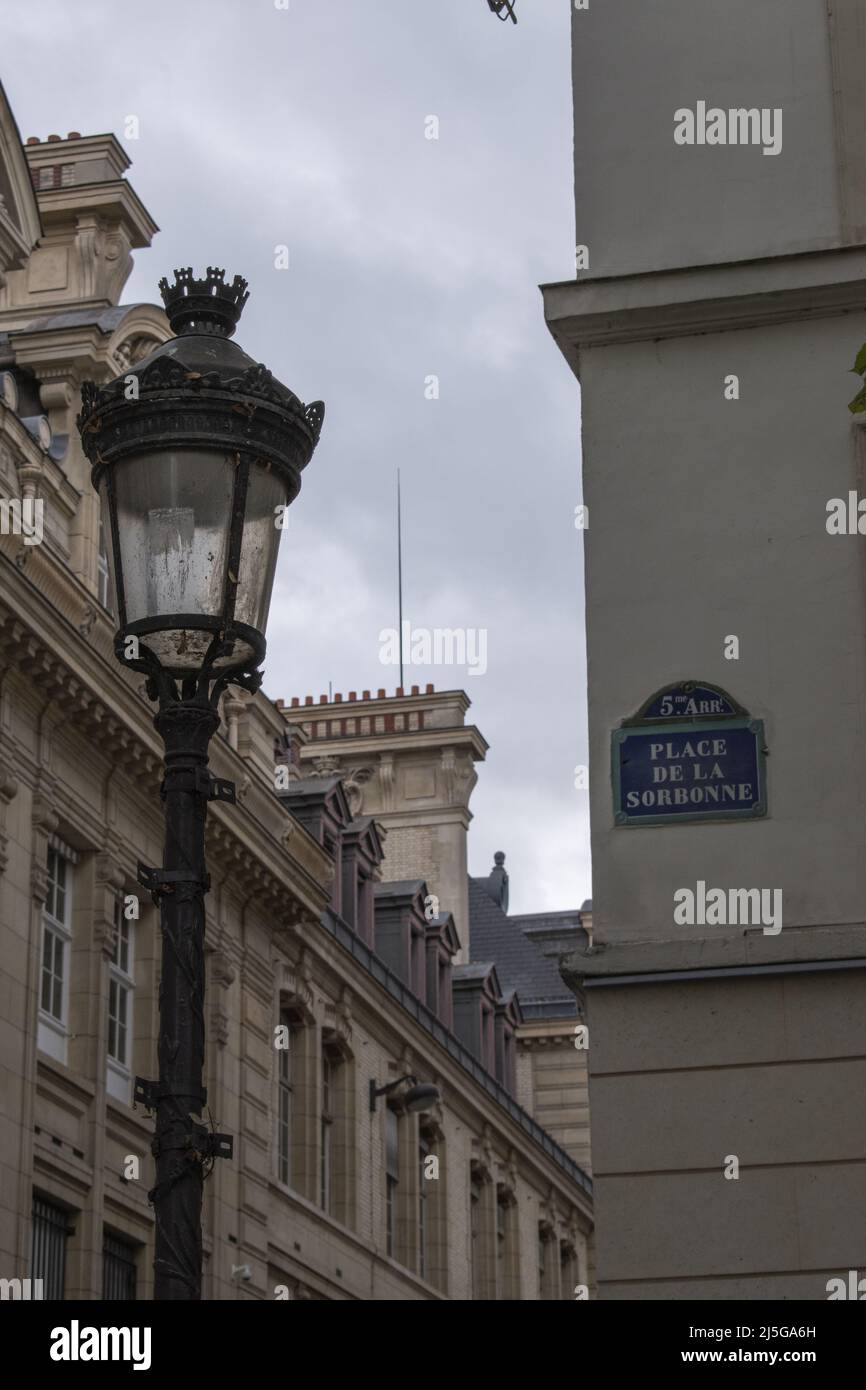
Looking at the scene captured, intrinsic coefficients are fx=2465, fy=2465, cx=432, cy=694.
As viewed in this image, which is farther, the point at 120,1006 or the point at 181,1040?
the point at 120,1006

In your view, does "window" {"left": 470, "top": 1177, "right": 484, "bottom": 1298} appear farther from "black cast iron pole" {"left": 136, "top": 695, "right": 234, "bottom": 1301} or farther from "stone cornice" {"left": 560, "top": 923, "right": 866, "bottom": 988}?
"black cast iron pole" {"left": 136, "top": 695, "right": 234, "bottom": 1301}

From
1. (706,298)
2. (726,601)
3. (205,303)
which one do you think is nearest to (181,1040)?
(205,303)

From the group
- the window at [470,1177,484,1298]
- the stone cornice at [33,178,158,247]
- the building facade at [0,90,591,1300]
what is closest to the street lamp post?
the building facade at [0,90,591,1300]

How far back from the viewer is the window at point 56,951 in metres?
28.2

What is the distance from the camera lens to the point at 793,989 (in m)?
11.6

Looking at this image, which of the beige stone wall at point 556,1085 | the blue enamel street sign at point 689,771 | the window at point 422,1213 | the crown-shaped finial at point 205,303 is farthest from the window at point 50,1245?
the beige stone wall at point 556,1085

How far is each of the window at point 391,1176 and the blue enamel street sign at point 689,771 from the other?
30523 mm

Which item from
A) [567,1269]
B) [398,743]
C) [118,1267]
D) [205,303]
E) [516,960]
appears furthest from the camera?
[516,960]

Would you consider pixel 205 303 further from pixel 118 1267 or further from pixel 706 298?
pixel 118 1267

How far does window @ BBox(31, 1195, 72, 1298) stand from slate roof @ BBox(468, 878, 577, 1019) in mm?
31430

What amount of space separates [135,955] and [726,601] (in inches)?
776

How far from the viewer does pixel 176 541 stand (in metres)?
9.23

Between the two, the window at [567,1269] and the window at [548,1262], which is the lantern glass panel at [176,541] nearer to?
the window at [548,1262]

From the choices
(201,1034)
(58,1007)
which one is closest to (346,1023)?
(58,1007)
